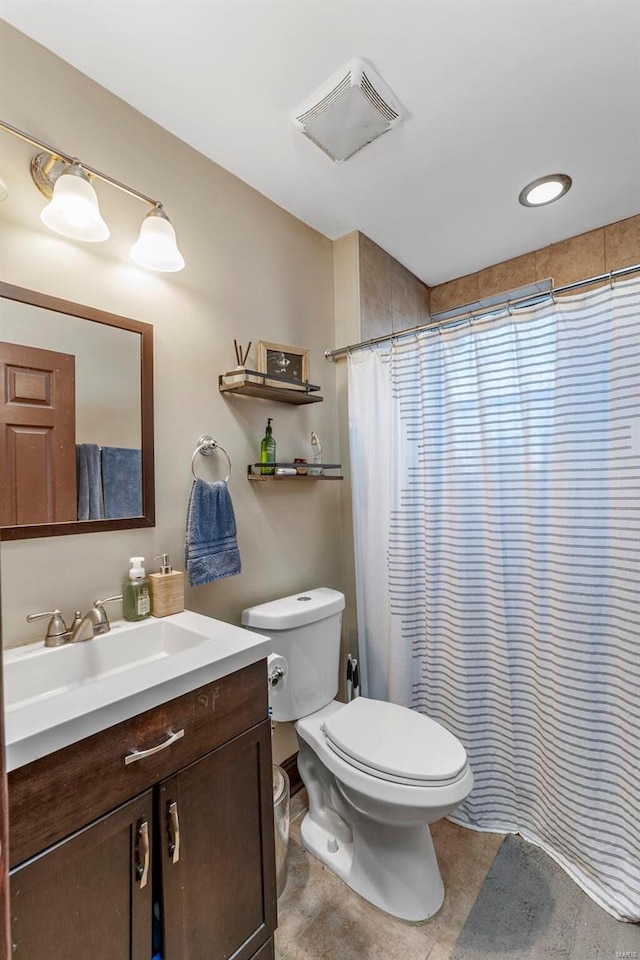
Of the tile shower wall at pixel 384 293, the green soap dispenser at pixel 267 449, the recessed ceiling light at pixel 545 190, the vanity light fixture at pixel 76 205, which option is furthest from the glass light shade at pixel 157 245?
the recessed ceiling light at pixel 545 190

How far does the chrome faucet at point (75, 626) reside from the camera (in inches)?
44.1

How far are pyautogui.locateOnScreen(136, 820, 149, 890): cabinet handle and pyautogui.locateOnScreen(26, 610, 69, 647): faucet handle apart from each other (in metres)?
0.47

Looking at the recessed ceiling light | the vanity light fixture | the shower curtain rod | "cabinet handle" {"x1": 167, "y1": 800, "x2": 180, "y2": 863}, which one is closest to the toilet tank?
"cabinet handle" {"x1": 167, "y1": 800, "x2": 180, "y2": 863}

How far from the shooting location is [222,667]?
3.39ft

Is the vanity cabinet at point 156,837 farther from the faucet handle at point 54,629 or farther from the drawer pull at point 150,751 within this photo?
the faucet handle at point 54,629

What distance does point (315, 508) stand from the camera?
204 centimetres

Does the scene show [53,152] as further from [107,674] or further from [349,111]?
[107,674]

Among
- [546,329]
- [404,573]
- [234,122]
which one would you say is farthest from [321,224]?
[404,573]

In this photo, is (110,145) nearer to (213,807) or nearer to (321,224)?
(321,224)

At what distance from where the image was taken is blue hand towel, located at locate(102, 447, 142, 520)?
1305 millimetres

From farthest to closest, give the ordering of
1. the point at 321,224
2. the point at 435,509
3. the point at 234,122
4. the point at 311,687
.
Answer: the point at 321,224
the point at 435,509
the point at 311,687
the point at 234,122

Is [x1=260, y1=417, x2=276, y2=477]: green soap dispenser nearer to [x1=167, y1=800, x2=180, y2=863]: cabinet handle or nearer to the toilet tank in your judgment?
the toilet tank

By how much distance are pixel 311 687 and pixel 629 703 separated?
40.0 inches

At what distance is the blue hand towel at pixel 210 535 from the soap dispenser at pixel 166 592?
67 millimetres
